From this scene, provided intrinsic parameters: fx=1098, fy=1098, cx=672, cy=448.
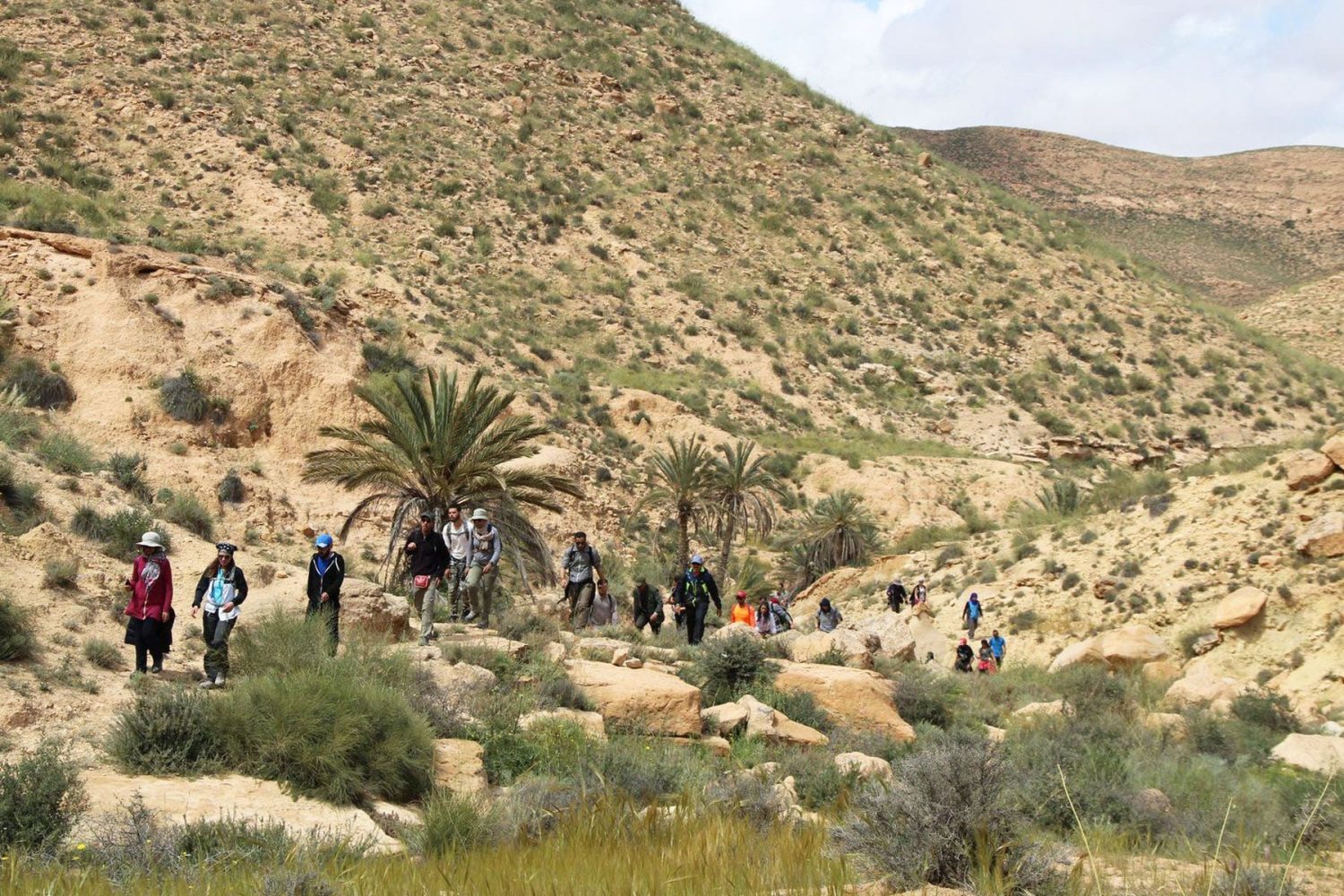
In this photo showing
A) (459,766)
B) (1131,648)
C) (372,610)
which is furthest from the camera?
(1131,648)

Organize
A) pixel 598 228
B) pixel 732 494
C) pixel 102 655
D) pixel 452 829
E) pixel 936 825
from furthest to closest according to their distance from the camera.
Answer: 1. pixel 598 228
2. pixel 732 494
3. pixel 102 655
4. pixel 452 829
5. pixel 936 825

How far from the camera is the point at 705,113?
46781 millimetres

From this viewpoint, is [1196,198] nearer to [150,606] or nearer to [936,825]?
[150,606]

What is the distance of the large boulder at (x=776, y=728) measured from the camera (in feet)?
34.0

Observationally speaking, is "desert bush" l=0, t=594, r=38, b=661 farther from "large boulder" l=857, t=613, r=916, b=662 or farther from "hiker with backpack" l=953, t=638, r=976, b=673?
"hiker with backpack" l=953, t=638, r=976, b=673

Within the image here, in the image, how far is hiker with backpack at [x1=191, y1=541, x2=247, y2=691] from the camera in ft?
31.6

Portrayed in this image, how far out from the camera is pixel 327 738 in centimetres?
747

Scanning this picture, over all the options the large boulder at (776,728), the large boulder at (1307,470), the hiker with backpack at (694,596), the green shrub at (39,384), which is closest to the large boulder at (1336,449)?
the large boulder at (1307,470)

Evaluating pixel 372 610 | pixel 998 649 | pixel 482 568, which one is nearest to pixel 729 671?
pixel 482 568

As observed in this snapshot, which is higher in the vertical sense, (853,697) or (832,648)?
(832,648)

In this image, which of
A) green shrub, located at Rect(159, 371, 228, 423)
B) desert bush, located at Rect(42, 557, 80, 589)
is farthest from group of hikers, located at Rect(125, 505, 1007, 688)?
green shrub, located at Rect(159, 371, 228, 423)

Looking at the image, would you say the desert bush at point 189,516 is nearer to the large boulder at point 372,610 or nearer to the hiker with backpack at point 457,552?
the hiker with backpack at point 457,552

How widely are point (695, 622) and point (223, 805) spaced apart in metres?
9.28

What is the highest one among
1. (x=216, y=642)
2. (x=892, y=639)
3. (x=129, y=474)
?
(x=129, y=474)
